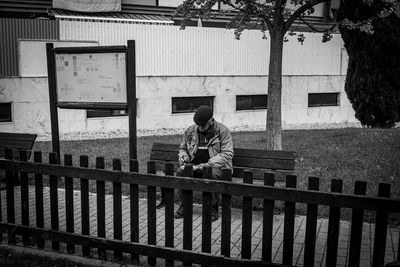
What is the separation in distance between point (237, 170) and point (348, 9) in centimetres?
1126

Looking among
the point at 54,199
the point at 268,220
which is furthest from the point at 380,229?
the point at 54,199

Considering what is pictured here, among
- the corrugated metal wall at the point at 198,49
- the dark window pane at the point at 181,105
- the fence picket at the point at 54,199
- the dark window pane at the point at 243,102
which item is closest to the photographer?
the fence picket at the point at 54,199

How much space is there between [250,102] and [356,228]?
12961 millimetres

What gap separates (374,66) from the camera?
15.6m

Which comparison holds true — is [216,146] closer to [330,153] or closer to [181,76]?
[330,153]

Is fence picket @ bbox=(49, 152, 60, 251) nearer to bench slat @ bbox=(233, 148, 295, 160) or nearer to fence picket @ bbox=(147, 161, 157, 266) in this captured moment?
fence picket @ bbox=(147, 161, 157, 266)

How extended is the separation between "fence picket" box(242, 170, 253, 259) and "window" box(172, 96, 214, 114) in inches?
449

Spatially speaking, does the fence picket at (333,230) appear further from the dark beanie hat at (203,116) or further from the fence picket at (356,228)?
the dark beanie hat at (203,116)

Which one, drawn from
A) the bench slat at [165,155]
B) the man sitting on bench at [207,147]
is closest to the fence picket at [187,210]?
the man sitting on bench at [207,147]

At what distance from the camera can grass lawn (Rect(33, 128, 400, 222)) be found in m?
7.59

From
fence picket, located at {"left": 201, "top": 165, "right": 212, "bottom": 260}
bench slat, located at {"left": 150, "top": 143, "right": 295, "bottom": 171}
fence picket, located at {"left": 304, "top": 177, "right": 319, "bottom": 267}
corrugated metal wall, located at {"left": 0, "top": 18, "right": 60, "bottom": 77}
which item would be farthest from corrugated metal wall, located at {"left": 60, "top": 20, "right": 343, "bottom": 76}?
fence picket, located at {"left": 304, "top": 177, "right": 319, "bottom": 267}

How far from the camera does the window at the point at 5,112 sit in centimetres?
1252

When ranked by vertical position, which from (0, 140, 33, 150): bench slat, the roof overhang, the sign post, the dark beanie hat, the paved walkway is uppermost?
the roof overhang

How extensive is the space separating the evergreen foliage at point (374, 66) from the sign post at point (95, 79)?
1109 cm
